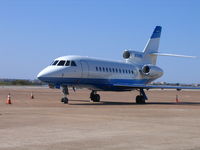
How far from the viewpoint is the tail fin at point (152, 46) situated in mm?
40159

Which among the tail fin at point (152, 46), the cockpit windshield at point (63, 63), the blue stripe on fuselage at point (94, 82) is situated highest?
Answer: the tail fin at point (152, 46)

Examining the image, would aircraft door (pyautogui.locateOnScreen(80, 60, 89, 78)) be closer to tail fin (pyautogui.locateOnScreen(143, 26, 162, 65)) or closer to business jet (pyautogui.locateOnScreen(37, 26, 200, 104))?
business jet (pyautogui.locateOnScreen(37, 26, 200, 104))

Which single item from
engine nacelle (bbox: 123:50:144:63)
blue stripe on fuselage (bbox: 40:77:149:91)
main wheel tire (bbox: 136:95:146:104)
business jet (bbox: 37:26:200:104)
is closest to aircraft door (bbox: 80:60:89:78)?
business jet (bbox: 37:26:200:104)

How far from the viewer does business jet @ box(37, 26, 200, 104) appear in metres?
29.8

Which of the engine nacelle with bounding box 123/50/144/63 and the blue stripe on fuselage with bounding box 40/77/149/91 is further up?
the engine nacelle with bounding box 123/50/144/63

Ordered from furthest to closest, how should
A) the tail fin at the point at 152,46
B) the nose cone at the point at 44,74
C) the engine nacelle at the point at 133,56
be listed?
the tail fin at the point at 152,46
the engine nacelle at the point at 133,56
the nose cone at the point at 44,74

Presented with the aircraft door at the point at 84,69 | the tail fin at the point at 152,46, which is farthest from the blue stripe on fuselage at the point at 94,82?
the tail fin at the point at 152,46

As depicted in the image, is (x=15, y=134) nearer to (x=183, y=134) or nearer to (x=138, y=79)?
(x=183, y=134)

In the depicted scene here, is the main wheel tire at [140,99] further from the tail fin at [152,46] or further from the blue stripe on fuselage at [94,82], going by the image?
the tail fin at [152,46]

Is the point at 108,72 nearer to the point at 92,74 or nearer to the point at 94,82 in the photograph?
the point at 94,82

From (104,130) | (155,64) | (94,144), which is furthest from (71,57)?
(94,144)

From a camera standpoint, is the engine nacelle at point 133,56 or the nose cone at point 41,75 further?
the engine nacelle at point 133,56

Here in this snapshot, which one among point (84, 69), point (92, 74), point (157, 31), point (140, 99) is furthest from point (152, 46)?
point (84, 69)

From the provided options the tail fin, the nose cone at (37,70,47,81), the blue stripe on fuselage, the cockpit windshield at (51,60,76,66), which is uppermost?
the tail fin
